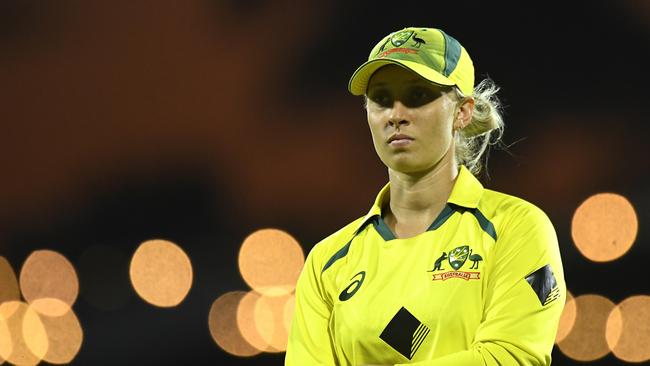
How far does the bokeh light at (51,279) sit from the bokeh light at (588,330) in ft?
26.7

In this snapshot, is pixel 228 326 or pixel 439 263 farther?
pixel 228 326

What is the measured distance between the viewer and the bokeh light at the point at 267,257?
20781 mm

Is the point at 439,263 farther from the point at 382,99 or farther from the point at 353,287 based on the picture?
the point at 382,99

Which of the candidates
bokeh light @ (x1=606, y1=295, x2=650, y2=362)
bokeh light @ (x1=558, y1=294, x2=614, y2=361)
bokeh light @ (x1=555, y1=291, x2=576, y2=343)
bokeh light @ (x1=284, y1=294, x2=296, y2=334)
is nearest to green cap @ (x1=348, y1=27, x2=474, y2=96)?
bokeh light @ (x1=558, y1=294, x2=614, y2=361)

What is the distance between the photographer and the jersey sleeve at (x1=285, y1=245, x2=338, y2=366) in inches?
166

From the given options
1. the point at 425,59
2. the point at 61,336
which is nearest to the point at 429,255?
the point at 425,59

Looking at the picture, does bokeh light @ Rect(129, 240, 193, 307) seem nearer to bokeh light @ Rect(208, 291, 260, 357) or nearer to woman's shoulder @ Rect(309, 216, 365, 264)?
bokeh light @ Rect(208, 291, 260, 357)

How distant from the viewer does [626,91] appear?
16250 mm

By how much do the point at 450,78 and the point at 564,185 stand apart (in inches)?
566

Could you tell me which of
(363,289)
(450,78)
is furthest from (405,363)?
(450,78)

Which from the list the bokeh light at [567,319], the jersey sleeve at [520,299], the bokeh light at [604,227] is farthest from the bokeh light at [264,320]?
the jersey sleeve at [520,299]

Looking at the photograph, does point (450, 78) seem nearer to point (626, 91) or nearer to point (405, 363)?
point (405, 363)

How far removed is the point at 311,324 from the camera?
425cm

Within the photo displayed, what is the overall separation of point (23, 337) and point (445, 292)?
703 inches
